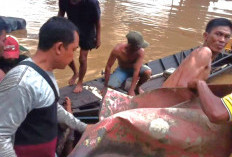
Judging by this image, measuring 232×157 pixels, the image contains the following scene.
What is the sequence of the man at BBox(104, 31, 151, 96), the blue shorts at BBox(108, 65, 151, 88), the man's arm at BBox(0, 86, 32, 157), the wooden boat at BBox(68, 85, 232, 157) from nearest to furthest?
the man's arm at BBox(0, 86, 32, 157), the wooden boat at BBox(68, 85, 232, 157), the man at BBox(104, 31, 151, 96), the blue shorts at BBox(108, 65, 151, 88)

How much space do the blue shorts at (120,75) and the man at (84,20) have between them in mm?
746

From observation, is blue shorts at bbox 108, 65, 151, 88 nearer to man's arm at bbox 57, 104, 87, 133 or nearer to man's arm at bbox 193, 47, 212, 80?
man's arm at bbox 193, 47, 212, 80

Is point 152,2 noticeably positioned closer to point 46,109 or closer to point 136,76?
point 136,76

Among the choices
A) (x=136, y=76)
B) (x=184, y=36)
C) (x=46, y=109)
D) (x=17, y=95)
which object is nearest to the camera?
(x=17, y=95)

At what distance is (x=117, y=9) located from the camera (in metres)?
16.4

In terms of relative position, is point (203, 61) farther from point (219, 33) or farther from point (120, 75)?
point (120, 75)

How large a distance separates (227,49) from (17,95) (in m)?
6.88

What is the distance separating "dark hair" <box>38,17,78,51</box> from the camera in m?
1.90

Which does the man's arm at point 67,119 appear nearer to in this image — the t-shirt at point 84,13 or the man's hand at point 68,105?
the man's hand at point 68,105

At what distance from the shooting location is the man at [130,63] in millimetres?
5199

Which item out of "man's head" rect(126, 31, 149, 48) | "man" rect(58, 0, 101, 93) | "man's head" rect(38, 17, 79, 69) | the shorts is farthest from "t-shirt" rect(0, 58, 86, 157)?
"man's head" rect(126, 31, 149, 48)

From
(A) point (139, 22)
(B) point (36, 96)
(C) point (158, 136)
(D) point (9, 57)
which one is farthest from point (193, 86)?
(A) point (139, 22)

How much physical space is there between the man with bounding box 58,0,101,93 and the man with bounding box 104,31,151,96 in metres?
0.57

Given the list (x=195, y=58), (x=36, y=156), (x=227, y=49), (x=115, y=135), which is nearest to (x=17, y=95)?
(x=36, y=156)
